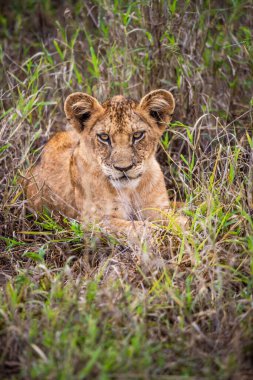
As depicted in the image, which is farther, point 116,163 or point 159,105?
point 159,105

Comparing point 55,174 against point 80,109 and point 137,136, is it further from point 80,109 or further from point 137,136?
point 137,136

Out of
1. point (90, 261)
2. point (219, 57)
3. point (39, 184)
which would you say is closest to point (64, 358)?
point (90, 261)

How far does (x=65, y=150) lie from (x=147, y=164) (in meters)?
0.98

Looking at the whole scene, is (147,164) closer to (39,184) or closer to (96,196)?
(96,196)

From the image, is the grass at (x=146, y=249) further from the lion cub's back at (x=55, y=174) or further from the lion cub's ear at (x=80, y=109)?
the lion cub's ear at (x=80, y=109)

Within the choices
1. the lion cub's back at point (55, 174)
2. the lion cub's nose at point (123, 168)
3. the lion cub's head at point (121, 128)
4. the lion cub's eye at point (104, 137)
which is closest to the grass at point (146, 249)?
the lion cub's back at point (55, 174)

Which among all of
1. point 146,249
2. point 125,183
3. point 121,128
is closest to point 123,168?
point 125,183

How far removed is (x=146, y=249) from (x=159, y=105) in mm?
1374

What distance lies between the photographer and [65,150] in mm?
5738

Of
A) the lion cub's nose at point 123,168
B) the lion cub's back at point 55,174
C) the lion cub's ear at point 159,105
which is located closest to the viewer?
the lion cub's nose at point 123,168

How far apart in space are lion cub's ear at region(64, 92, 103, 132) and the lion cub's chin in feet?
1.91

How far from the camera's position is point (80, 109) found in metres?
5.11

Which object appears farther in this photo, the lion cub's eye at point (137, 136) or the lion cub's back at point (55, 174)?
the lion cub's back at point (55, 174)

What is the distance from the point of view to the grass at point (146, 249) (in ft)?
10.8
